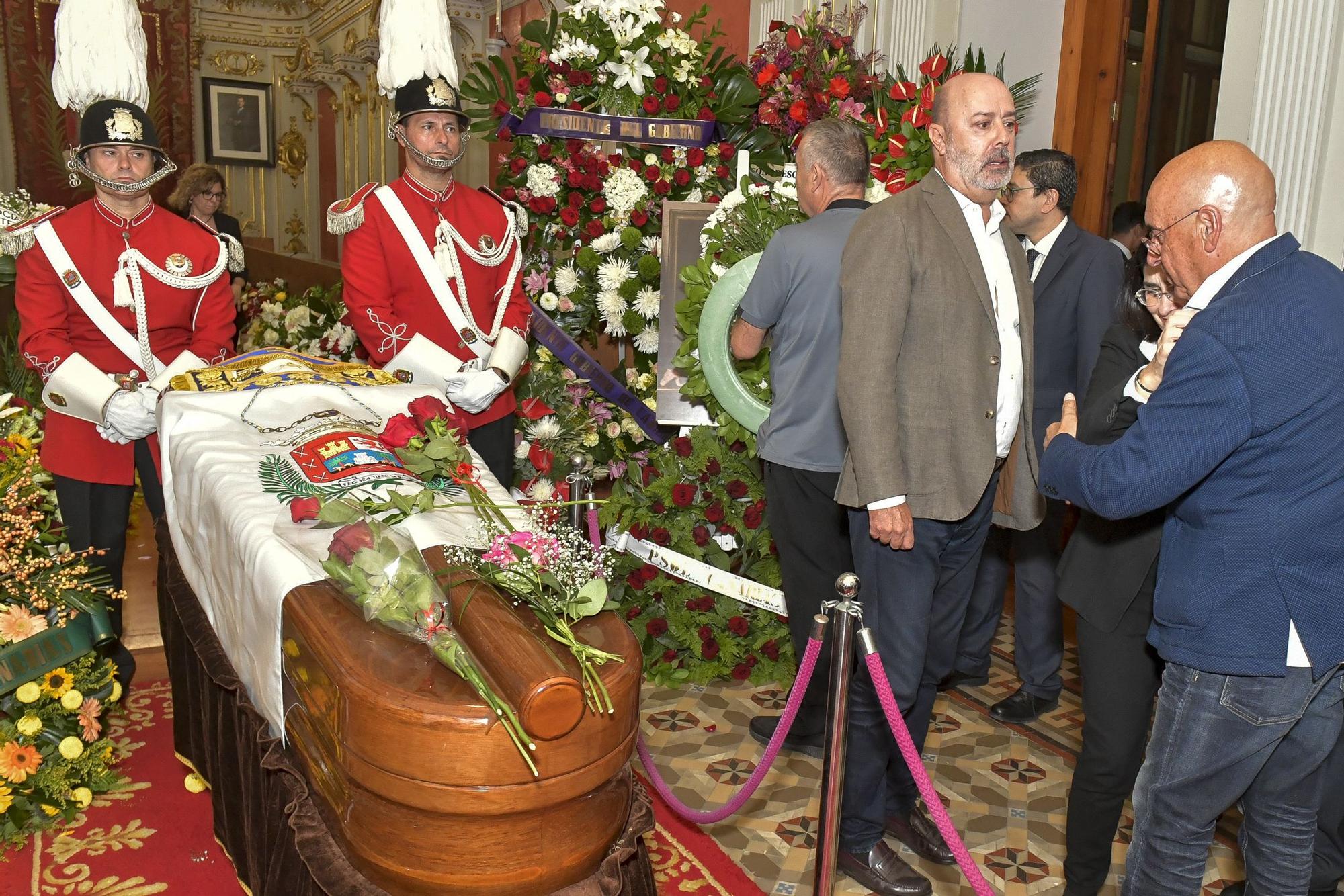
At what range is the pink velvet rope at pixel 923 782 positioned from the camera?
1.86 meters

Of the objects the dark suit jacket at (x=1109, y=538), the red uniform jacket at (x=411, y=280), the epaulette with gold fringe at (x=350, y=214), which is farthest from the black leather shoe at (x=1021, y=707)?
the epaulette with gold fringe at (x=350, y=214)

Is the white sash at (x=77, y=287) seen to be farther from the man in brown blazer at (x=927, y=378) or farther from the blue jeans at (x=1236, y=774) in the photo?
the blue jeans at (x=1236, y=774)

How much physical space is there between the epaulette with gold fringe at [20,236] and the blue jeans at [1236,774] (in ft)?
9.87

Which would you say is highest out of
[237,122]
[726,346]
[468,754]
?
[237,122]

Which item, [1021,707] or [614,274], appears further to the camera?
[614,274]

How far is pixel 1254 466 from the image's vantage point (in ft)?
5.58

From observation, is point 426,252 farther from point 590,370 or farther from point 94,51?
point 590,370

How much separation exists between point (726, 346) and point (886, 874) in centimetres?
163

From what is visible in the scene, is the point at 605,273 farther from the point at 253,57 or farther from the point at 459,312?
the point at 253,57

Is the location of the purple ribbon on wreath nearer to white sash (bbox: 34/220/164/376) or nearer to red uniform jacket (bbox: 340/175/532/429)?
red uniform jacket (bbox: 340/175/532/429)

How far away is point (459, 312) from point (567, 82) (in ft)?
4.56

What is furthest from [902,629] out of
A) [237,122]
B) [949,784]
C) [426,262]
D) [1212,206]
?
[237,122]

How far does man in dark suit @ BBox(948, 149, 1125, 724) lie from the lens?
3346 millimetres

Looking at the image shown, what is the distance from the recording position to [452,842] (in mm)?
1549
